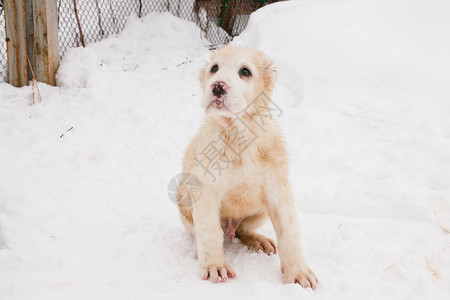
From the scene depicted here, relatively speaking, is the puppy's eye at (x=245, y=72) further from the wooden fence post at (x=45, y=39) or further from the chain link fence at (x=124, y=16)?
the chain link fence at (x=124, y=16)

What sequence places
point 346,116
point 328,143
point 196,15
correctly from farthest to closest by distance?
point 196,15 → point 346,116 → point 328,143

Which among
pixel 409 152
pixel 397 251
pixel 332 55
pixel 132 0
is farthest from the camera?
pixel 132 0

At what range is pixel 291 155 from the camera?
4.16m

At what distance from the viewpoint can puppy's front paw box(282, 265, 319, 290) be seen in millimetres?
2393

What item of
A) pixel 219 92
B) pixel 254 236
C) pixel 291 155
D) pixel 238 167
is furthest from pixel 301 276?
pixel 291 155

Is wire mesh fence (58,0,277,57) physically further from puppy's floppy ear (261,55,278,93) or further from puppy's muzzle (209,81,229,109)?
puppy's muzzle (209,81,229,109)

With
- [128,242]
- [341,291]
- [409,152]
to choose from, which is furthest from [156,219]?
[409,152]

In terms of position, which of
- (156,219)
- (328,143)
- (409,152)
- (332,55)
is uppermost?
(332,55)

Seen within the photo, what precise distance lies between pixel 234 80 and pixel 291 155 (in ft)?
6.12

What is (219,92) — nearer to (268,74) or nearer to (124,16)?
(268,74)

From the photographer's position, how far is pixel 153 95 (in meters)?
5.28

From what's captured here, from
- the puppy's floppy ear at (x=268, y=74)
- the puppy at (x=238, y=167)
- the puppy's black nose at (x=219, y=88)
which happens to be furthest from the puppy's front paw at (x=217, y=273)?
the puppy's floppy ear at (x=268, y=74)

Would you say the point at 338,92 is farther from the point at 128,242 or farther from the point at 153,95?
the point at 128,242

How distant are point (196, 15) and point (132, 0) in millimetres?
1297
